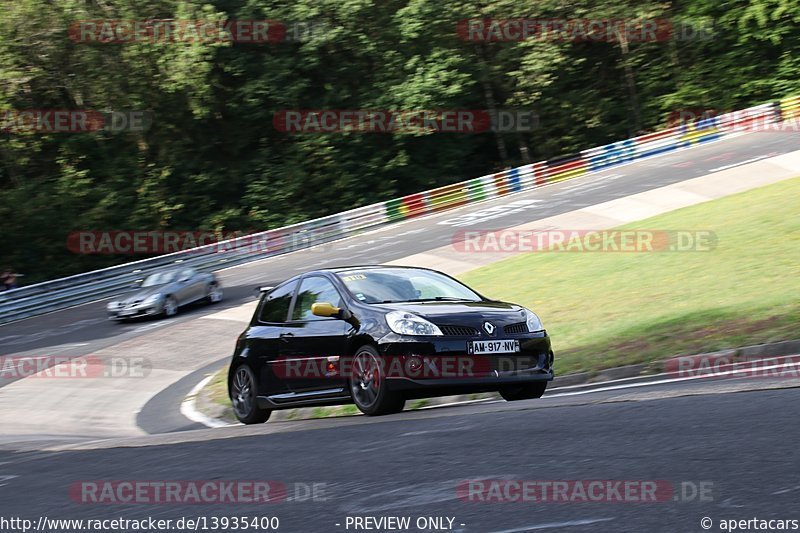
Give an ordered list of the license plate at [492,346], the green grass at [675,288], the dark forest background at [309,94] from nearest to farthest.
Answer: the license plate at [492,346], the green grass at [675,288], the dark forest background at [309,94]

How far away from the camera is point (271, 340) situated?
1145 cm

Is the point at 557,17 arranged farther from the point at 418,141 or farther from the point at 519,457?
the point at 519,457

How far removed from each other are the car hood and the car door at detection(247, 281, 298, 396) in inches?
62.4

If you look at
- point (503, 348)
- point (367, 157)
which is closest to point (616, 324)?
point (503, 348)

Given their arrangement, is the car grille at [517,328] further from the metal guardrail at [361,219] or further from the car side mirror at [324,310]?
the metal guardrail at [361,219]

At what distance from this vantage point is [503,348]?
10180 mm

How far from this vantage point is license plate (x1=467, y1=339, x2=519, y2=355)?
9984 millimetres

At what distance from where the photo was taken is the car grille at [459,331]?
32.7 feet

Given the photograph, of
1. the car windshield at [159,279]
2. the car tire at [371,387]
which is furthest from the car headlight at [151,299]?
the car tire at [371,387]

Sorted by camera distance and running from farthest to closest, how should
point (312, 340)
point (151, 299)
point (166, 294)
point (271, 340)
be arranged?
point (166, 294), point (151, 299), point (271, 340), point (312, 340)

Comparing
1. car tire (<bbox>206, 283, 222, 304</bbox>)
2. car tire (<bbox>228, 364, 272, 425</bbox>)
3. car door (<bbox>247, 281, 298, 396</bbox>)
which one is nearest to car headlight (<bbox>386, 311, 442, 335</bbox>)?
car door (<bbox>247, 281, 298, 396</bbox>)

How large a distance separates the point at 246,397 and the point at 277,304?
110 centimetres

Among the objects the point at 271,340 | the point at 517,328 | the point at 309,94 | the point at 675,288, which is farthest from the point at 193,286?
the point at 309,94

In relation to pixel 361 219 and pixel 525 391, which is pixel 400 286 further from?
pixel 361 219
